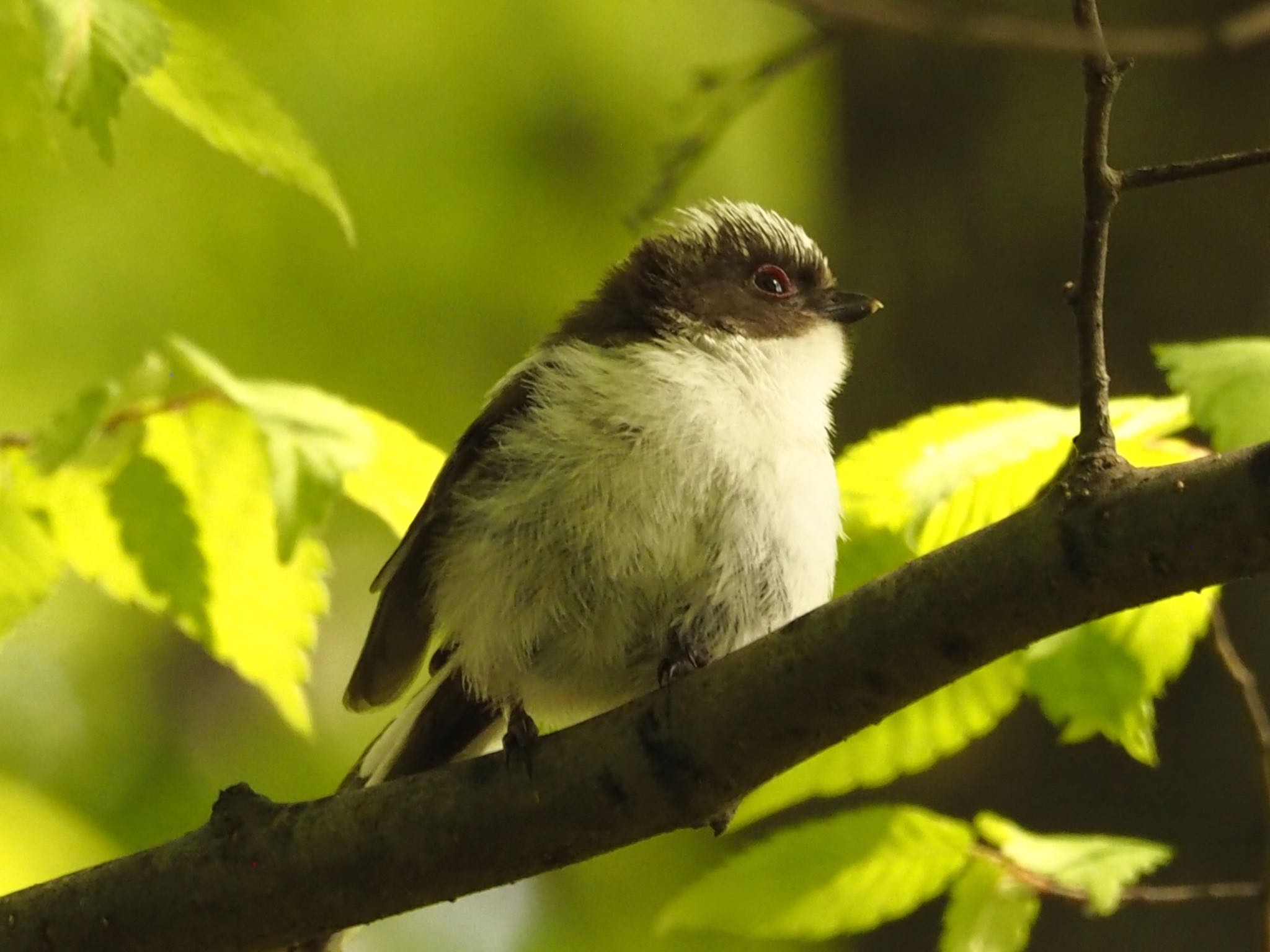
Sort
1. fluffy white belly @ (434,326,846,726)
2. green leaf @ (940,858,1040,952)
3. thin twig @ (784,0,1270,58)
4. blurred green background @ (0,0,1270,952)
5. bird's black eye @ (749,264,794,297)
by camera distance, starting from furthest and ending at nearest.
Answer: blurred green background @ (0,0,1270,952) < bird's black eye @ (749,264,794,297) < fluffy white belly @ (434,326,846,726) < green leaf @ (940,858,1040,952) < thin twig @ (784,0,1270,58)

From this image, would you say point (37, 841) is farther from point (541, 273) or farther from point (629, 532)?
point (629, 532)

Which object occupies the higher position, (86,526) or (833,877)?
(86,526)

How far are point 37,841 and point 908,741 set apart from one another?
455cm

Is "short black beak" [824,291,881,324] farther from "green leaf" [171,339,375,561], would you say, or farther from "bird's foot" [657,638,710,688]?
"green leaf" [171,339,375,561]

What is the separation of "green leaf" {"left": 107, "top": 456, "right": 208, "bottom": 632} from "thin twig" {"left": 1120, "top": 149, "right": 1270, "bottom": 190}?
172 cm

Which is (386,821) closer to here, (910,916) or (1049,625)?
(1049,625)

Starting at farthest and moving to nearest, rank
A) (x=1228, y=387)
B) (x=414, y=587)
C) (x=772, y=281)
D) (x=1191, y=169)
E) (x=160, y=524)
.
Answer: (x=772, y=281)
(x=414, y=587)
(x=160, y=524)
(x=1228, y=387)
(x=1191, y=169)

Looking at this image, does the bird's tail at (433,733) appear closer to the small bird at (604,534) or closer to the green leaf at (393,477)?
the small bird at (604,534)

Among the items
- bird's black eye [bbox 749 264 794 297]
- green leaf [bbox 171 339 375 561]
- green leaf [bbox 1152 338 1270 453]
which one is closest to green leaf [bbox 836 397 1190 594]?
green leaf [bbox 1152 338 1270 453]

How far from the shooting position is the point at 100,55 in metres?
2.21

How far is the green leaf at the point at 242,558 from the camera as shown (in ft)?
9.41

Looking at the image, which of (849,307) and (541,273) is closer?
(849,307)

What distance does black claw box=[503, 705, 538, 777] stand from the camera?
2.53 meters

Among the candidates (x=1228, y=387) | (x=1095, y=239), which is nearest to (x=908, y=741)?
(x=1228, y=387)
